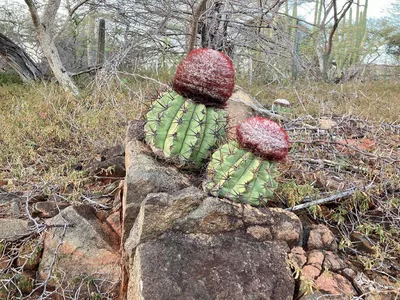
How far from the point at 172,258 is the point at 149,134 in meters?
0.87

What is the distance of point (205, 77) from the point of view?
197cm

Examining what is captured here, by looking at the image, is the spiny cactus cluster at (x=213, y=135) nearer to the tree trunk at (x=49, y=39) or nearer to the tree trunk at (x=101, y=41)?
the tree trunk at (x=49, y=39)

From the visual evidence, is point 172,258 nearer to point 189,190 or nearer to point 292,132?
point 189,190

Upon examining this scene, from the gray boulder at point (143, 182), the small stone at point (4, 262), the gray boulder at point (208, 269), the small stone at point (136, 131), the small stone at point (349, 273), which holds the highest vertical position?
the small stone at point (136, 131)

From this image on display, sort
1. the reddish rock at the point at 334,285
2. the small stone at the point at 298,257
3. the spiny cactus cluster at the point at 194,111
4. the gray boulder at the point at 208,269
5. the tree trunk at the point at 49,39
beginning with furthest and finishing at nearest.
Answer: the tree trunk at the point at 49,39 → the spiny cactus cluster at the point at 194,111 → the small stone at the point at 298,257 → the reddish rock at the point at 334,285 → the gray boulder at the point at 208,269

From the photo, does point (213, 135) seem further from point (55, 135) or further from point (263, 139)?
point (55, 135)

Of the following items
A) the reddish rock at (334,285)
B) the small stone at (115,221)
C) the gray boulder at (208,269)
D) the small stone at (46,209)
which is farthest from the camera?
the small stone at (46,209)

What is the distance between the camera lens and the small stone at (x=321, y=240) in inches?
71.2

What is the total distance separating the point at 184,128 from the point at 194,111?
0.11 meters

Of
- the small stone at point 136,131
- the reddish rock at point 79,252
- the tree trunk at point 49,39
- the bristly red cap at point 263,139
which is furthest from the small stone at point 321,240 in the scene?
the tree trunk at point 49,39

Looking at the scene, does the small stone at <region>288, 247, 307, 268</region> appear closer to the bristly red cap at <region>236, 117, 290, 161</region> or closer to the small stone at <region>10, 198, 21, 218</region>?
the bristly red cap at <region>236, 117, 290, 161</region>

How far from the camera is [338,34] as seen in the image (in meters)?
15.0

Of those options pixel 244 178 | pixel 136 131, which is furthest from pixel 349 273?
pixel 136 131

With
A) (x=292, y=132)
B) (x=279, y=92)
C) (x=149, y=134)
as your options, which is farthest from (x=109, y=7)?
(x=149, y=134)
